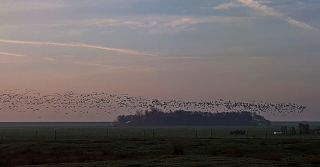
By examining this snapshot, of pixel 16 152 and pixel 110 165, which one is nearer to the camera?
pixel 110 165

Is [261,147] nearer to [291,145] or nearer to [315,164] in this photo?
[291,145]

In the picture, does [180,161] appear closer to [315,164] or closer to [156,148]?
[315,164]

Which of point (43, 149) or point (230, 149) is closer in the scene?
point (230, 149)

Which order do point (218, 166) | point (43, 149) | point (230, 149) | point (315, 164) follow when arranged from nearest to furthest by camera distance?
point (218, 166) → point (315, 164) → point (230, 149) → point (43, 149)

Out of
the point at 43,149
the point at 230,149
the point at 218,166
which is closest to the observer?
the point at 218,166

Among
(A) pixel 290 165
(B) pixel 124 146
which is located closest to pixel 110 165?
(A) pixel 290 165

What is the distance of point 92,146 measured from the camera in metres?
66.2

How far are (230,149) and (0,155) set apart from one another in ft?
72.1

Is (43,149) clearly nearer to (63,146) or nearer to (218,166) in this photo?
(63,146)

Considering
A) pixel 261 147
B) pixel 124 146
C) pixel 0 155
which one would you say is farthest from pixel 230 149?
pixel 0 155

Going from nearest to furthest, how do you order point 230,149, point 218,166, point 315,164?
point 218,166, point 315,164, point 230,149

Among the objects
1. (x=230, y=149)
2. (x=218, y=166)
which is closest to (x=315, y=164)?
(x=218, y=166)

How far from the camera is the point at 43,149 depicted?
6359 cm

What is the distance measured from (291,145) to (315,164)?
85.3 feet
